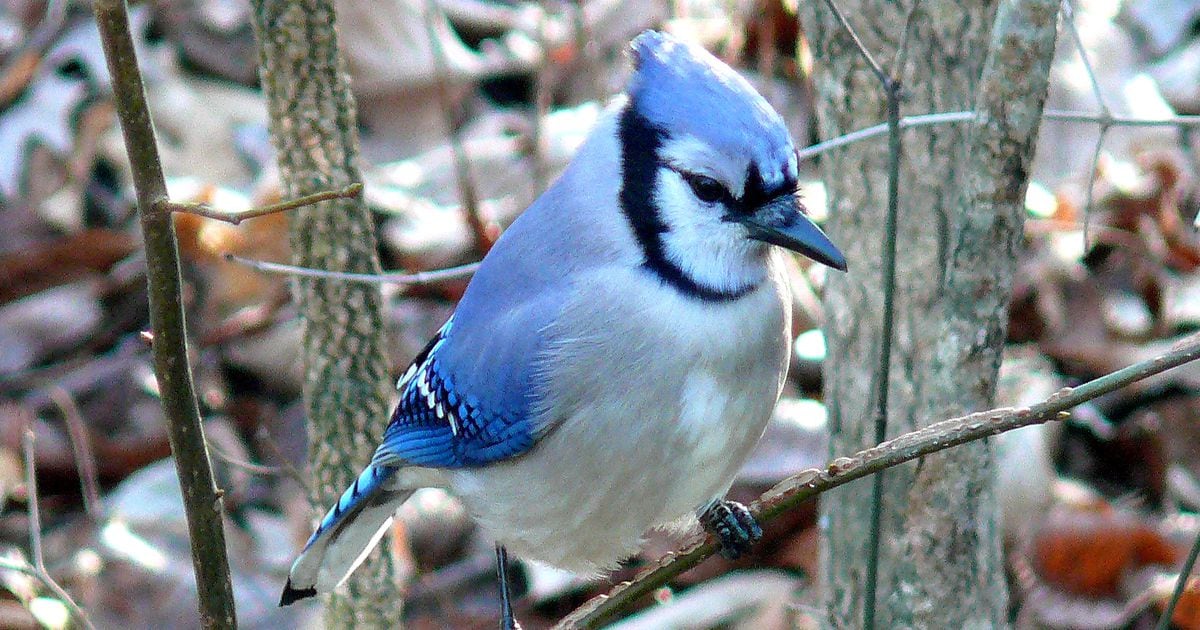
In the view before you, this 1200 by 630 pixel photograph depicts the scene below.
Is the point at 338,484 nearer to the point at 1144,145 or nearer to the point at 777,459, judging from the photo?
the point at 777,459

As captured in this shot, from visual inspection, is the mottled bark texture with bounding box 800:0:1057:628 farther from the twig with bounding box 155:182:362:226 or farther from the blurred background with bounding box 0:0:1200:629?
the twig with bounding box 155:182:362:226

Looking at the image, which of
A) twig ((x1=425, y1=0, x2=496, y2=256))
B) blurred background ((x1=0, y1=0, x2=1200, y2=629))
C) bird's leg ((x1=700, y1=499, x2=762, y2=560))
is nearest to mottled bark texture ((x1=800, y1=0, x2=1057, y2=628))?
bird's leg ((x1=700, y1=499, x2=762, y2=560))

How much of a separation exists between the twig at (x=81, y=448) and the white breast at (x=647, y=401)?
1.55m

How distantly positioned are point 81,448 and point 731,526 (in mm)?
1909

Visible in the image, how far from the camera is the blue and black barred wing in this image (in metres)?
2.27

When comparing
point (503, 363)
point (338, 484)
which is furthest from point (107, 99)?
point (503, 363)

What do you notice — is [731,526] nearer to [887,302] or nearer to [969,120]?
[887,302]

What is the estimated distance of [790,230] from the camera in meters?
2.00

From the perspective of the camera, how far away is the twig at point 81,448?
3404 millimetres

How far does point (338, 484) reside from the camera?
8.50 feet

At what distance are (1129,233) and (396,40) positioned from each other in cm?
217

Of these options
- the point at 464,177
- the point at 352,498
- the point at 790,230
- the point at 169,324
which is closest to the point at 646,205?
the point at 790,230

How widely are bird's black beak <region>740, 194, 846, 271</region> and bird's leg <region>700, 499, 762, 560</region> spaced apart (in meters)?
0.49

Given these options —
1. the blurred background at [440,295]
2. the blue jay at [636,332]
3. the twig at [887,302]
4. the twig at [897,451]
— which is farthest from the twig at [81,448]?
the twig at [887,302]
